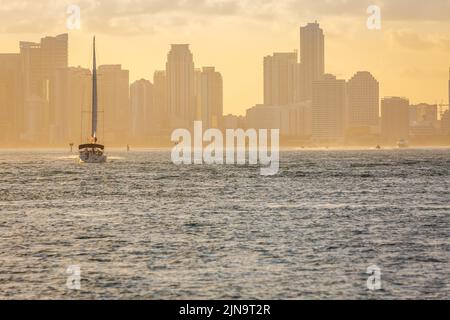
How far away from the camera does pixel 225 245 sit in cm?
5431

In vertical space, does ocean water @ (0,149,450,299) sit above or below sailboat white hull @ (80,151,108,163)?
below

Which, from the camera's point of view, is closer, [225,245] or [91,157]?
[225,245]

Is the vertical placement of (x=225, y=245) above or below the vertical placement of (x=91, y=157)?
below

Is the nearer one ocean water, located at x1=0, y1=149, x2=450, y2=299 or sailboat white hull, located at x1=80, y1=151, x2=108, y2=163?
ocean water, located at x1=0, y1=149, x2=450, y2=299

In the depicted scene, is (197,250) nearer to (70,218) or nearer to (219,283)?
(219,283)

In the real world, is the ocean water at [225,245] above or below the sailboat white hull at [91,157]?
below

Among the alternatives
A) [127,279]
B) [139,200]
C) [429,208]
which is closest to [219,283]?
[127,279]

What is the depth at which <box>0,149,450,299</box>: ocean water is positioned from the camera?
4072cm

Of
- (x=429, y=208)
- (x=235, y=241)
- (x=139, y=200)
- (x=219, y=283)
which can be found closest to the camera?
(x=219, y=283)

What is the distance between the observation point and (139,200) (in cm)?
9200

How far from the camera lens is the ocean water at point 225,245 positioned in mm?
40719

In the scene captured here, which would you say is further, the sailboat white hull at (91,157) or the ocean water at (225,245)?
the sailboat white hull at (91,157)

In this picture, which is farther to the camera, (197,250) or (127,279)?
(197,250)
